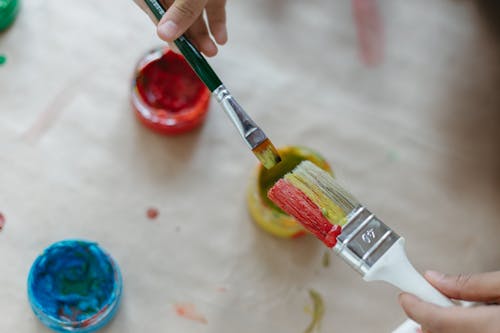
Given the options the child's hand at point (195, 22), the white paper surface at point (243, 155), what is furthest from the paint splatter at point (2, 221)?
the child's hand at point (195, 22)

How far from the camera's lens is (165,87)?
1069 mm

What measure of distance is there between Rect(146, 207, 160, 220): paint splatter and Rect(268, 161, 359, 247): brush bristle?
0.83 feet

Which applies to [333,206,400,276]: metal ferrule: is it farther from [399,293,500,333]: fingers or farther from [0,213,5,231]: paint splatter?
[0,213,5,231]: paint splatter

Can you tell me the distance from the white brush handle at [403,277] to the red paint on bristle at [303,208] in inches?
2.8

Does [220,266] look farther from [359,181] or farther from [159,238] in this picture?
[359,181]

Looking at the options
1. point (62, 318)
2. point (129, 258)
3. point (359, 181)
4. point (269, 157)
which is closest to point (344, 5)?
point (359, 181)

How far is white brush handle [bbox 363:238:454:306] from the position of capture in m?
0.73

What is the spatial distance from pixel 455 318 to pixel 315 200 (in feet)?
0.69

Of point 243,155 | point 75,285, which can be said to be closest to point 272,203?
point 243,155

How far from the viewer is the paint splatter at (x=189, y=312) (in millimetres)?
947

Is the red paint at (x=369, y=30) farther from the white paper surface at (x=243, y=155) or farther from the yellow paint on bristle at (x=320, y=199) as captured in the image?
the yellow paint on bristle at (x=320, y=199)

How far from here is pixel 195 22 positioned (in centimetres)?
93

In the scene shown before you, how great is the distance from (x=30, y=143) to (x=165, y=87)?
24cm

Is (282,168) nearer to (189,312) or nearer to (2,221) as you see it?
(189,312)
